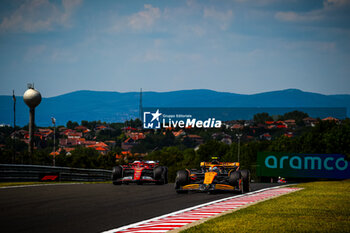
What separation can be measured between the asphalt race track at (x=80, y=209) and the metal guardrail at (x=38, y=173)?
28.3 feet

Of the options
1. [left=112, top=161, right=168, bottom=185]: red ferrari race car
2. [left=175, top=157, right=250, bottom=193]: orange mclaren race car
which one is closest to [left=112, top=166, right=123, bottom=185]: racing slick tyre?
[left=112, top=161, right=168, bottom=185]: red ferrari race car

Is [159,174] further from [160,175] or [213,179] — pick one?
[213,179]

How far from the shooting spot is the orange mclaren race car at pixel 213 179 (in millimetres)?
19112

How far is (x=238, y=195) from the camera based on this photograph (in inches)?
751

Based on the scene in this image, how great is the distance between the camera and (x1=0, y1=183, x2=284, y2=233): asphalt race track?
10.5 metres

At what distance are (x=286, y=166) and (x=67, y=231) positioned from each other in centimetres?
3721

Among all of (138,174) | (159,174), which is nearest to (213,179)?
(159,174)

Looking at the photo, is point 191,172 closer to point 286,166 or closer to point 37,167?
point 37,167

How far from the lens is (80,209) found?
44.1 feet

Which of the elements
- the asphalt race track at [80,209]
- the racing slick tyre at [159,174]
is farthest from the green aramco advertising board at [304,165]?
the asphalt race track at [80,209]

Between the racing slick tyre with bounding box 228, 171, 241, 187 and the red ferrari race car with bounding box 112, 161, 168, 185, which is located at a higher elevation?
the racing slick tyre with bounding box 228, 171, 241, 187

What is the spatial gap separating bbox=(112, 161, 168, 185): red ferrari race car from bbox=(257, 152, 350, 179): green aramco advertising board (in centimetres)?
2030

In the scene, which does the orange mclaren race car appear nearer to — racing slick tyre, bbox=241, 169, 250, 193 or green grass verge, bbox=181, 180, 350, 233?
racing slick tyre, bbox=241, 169, 250, 193

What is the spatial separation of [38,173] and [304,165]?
23.3 m
